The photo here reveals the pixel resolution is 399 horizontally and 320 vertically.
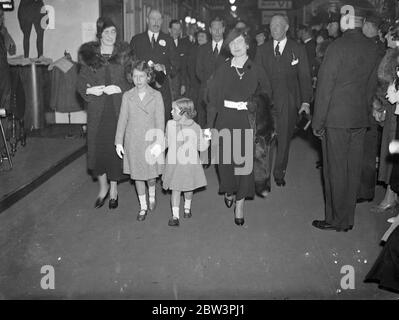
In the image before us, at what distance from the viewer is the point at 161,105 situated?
5965mm

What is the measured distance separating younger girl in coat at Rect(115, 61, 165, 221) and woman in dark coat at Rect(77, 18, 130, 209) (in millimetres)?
304

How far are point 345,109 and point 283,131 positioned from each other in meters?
2.24

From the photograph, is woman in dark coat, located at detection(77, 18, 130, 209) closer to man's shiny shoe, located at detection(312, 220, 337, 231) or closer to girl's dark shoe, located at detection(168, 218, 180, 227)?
girl's dark shoe, located at detection(168, 218, 180, 227)

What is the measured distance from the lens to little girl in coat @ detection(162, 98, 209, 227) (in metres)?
5.86

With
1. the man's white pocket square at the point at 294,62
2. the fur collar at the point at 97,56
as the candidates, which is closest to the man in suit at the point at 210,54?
the man's white pocket square at the point at 294,62

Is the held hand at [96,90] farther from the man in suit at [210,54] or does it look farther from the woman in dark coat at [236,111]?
the man in suit at [210,54]

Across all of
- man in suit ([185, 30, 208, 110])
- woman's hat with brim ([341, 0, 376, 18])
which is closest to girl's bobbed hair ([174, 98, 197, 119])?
woman's hat with brim ([341, 0, 376, 18])

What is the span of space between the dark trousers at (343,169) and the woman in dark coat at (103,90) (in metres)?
2.41

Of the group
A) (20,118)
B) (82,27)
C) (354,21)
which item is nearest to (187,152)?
(354,21)

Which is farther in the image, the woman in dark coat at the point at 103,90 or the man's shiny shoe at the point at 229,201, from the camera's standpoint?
the man's shiny shoe at the point at 229,201

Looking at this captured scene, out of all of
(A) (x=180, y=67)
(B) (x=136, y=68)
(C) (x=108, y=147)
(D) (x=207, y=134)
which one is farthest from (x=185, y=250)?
(A) (x=180, y=67)

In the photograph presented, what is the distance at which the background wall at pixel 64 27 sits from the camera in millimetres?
10961

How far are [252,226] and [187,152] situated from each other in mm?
1076
